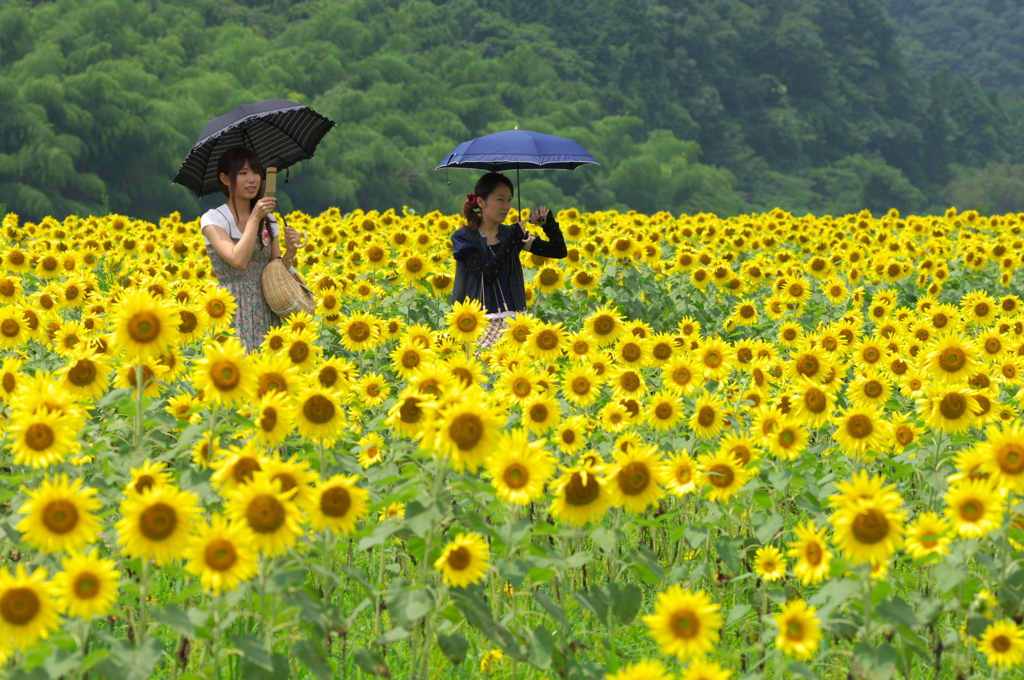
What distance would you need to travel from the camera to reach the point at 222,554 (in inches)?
118

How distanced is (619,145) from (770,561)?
2426 inches

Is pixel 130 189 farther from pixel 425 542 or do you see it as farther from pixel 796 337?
pixel 425 542

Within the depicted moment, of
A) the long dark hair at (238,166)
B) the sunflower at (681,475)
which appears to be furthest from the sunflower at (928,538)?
the long dark hair at (238,166)

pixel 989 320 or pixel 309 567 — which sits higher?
pixel 309 567

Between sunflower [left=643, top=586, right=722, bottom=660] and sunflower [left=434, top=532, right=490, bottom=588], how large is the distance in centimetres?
53

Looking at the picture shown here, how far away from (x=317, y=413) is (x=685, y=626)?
135cm

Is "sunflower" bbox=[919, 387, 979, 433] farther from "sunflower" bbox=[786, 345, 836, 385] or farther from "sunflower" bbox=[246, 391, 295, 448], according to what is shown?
"sunflower" bbox=[246, 391, 295, 448]

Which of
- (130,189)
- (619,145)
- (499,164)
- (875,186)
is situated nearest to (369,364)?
(499,164)

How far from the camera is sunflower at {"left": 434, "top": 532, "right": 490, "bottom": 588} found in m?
3.34

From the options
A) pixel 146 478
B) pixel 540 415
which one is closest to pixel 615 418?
pixel 540 415

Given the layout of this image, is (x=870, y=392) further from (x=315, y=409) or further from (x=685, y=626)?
(x=315, y=409)

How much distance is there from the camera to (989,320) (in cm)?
830

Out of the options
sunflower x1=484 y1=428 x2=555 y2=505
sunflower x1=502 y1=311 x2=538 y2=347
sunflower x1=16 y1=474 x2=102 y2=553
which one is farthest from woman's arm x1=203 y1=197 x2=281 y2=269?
sunflower x1=16 y1=474 x2=102 y2=553

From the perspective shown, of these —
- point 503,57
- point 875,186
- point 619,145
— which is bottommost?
point 875,186
